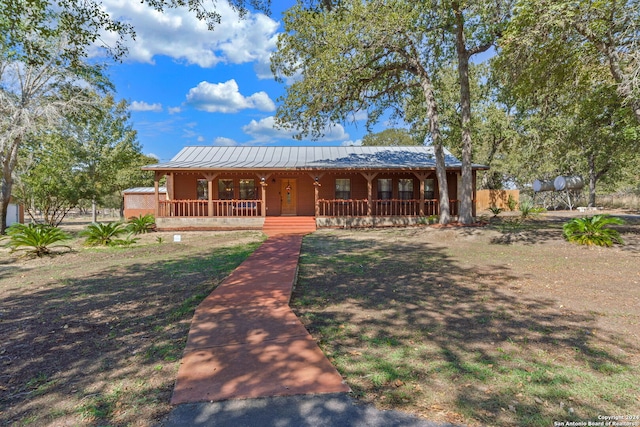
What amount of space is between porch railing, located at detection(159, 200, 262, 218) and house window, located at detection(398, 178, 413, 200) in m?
7.43

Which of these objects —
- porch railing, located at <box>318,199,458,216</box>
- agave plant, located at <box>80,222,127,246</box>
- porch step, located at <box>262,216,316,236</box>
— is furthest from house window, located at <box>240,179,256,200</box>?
agave plant, located at <box>80,222,127,246</box>

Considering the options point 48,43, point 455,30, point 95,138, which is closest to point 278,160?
point 455,30

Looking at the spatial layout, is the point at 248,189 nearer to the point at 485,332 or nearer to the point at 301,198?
the point at 301,198

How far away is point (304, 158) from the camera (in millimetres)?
18047

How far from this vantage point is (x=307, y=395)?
96.3 inches

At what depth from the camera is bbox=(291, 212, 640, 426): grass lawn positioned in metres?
2.44

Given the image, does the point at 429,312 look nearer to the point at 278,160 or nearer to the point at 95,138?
the point at 278,160

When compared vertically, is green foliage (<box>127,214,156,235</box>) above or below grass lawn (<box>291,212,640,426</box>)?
above

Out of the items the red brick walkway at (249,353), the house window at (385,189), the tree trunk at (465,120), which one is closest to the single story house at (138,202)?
the house window at (385,189)

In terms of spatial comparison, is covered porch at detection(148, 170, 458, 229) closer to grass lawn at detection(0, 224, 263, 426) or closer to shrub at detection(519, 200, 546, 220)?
shrub at detection(519, 200, 546, 220)

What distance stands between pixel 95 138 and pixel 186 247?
69.0 ft

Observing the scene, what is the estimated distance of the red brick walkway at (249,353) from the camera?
2.54 m

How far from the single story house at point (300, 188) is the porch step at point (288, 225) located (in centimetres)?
39

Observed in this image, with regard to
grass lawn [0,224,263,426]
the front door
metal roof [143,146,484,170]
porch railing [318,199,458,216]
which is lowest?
grass lawn [0,224,263,426]
